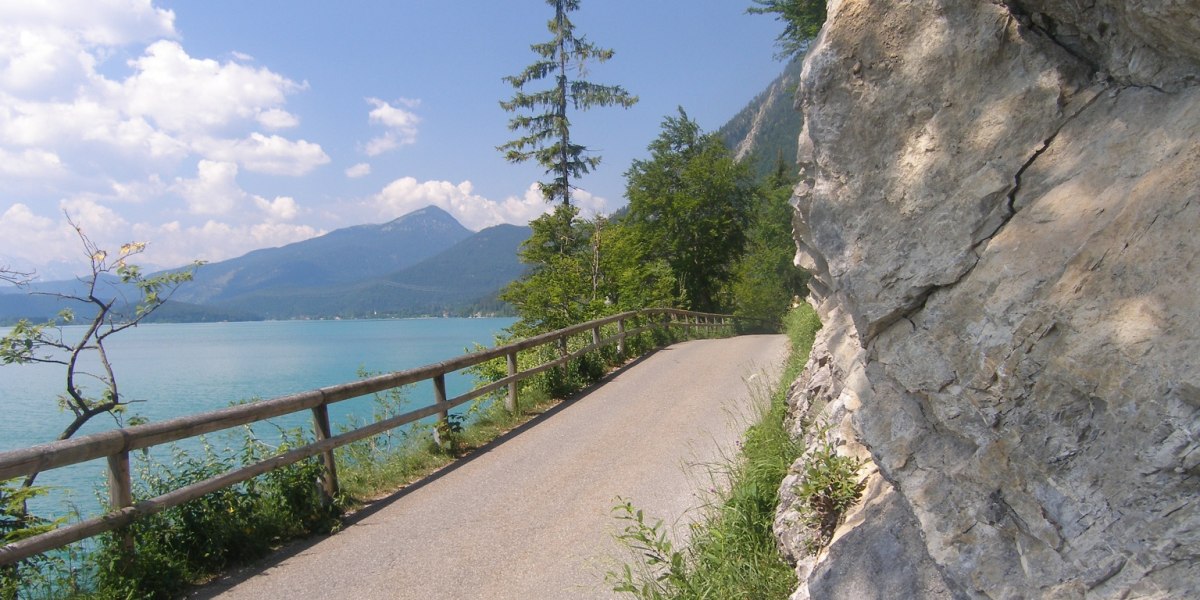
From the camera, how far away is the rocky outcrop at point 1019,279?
213 cm

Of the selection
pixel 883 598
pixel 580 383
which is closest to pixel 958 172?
pixel 883 598

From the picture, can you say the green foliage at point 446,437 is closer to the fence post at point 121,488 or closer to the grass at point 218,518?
the grass at point 218,518

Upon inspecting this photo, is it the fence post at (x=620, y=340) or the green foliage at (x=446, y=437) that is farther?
the fence post at (x=620, y=340)

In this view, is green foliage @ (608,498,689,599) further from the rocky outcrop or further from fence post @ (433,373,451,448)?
fence post @ (433,373,451,448)

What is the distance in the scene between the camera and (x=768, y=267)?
5309 cm

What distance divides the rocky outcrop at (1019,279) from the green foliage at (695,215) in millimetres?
38569

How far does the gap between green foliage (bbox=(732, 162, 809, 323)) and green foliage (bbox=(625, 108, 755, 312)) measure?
186 centimetres

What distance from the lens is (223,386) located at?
93.1ft

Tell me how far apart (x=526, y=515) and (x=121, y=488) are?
3135 mm

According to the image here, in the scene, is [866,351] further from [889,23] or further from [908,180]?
[889,23]

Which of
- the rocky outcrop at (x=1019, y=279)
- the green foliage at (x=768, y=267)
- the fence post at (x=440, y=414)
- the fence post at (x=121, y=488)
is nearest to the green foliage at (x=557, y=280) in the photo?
the fence post at (x=440, y=414)

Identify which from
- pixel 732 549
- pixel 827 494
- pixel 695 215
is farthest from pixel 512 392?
pixel 695 215

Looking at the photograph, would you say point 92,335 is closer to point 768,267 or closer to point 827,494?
point 827,494

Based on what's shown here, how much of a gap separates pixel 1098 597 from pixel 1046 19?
1995 millimetres
